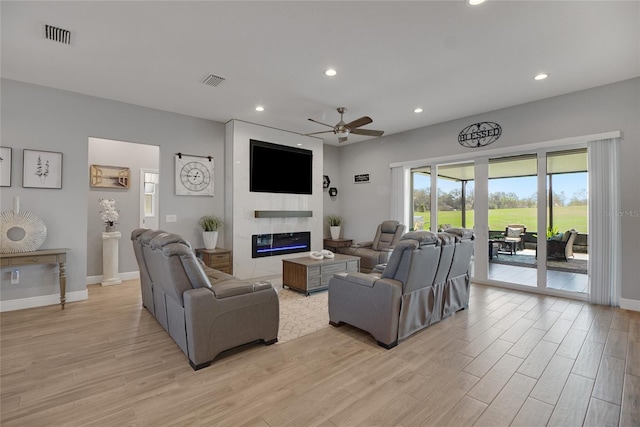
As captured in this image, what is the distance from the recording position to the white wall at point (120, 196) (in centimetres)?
545

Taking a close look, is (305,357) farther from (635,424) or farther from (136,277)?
(136,277)

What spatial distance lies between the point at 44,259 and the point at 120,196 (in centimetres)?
221

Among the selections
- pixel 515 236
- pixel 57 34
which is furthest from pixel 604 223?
pixel 57 34

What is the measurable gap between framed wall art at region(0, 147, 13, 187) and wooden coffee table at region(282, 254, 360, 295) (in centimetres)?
387

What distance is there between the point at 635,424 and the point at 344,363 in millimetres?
1869

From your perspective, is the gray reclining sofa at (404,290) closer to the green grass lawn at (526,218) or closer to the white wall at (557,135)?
the green grass lawn at (526,218)

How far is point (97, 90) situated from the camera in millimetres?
4227

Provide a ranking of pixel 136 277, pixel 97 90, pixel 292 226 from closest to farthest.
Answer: pixel 97 90, pixel 136 277, pixel 292 226

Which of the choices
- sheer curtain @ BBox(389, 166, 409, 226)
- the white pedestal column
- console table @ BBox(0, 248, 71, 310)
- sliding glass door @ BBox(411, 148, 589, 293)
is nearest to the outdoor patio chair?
sliding glass door @ BBox(411, 148, 589, 293)

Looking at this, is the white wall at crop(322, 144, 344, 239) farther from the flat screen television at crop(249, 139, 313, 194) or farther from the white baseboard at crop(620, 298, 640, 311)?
the white baseboard at crop(620, 298, 640, 311)

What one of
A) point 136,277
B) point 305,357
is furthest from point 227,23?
point 136,277

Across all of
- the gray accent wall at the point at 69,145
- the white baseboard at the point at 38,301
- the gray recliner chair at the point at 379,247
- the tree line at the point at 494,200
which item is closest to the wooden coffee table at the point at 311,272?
the gray recliner chair at the point at 379,247

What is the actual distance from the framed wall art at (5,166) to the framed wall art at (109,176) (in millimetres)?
1593

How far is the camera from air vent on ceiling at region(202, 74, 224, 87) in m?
3.81
